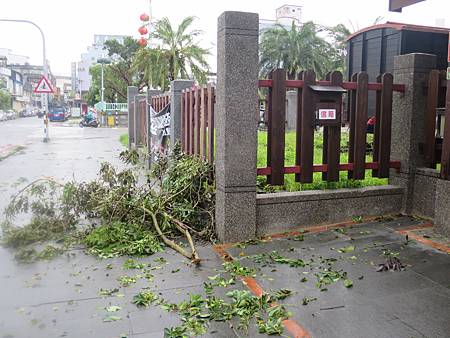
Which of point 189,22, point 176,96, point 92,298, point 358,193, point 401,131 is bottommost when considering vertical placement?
point 92,298

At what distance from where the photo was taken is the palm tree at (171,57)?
30.3 metres

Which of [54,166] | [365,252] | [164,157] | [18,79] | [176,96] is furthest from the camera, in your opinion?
[18,79]

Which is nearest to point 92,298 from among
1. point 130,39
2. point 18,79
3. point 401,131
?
point 401,131

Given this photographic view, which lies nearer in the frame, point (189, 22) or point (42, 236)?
point (42, 236)

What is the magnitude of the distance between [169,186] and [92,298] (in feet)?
8.71

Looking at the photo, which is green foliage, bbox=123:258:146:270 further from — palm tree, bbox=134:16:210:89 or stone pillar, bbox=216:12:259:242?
palm tree, bbox=134:16:210:89

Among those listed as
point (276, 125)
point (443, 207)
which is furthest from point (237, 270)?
point (443, 207)

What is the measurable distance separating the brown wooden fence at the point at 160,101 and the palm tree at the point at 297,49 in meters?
24.2

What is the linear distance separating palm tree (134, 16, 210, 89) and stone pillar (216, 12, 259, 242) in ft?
81.2

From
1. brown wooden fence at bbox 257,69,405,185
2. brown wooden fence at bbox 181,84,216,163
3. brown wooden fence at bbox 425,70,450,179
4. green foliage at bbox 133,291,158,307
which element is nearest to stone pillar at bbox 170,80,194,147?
brown wooden fence at bbox 181,84,216,163

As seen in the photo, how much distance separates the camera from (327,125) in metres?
6.28

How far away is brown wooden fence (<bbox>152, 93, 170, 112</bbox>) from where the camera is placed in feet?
34.0

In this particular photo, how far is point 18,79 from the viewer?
372ft

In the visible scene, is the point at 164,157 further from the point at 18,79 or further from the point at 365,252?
the point at 18,79
